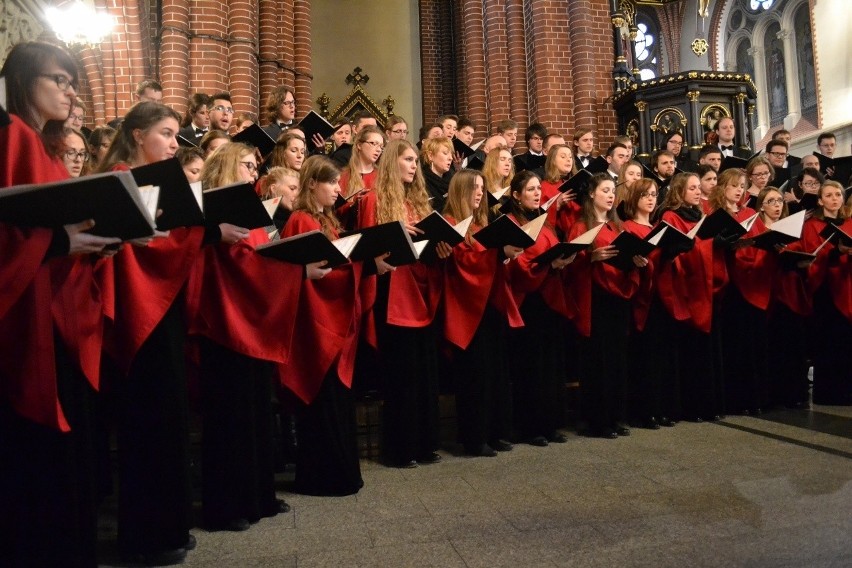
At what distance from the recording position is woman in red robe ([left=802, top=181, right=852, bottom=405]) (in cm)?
609

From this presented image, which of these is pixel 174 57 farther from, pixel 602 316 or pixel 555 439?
pixel 555 439

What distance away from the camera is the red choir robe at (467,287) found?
4.61m

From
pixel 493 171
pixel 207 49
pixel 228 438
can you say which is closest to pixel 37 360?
pixel 228 438

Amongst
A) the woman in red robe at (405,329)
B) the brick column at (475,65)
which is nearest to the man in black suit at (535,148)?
the woman in red robe at (405,329)

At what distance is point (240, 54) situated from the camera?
895cm

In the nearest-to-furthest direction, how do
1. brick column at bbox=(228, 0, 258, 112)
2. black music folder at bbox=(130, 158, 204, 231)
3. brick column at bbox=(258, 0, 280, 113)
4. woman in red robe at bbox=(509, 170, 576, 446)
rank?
black music folder at bbox=(130, 158, 204, 231) < woman in red robe at bbox=(509, 170, 576, 446) < brick column at bbox=(228, 0, 258, 112) < brick column at bbox=(258, 0, 280, 113)

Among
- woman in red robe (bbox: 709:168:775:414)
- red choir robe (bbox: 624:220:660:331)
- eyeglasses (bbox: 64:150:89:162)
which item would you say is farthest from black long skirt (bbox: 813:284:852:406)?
eyeglasses (bbox: 64:150:89:162)

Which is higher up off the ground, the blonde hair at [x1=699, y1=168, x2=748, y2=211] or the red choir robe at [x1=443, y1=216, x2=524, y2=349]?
the blonde hair at [x1=699, y1=168, x2=748, y2=211]

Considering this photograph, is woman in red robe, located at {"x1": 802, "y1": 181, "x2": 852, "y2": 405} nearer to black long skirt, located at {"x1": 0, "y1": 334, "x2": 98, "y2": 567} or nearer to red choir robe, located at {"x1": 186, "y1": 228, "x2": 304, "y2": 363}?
red choir robe, located at {"x1": 186, "y1": 228, "x2": 304, "y2": 363}

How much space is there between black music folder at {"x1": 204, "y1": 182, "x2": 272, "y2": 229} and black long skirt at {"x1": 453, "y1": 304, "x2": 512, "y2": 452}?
207 centimetres

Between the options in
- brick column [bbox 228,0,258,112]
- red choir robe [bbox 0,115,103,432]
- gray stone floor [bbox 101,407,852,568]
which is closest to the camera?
red choir robe [bbox 0,115,103,432]

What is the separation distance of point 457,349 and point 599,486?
134cm

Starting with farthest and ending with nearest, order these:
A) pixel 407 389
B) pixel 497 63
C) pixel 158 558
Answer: pixel 497 63, pixel 407 389, pixel 158 558

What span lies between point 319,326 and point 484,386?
1364 mm
